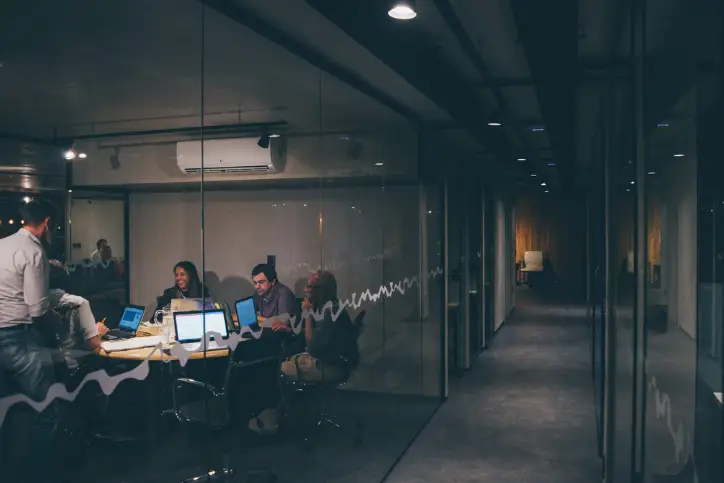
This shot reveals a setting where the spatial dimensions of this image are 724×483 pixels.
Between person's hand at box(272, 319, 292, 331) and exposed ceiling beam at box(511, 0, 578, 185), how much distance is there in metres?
1.89

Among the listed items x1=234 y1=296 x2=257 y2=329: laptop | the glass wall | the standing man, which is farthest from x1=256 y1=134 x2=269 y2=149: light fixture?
the standing man

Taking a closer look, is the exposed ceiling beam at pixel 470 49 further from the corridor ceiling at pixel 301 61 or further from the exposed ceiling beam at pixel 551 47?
the exposed ceiling beam at pixel 551 47

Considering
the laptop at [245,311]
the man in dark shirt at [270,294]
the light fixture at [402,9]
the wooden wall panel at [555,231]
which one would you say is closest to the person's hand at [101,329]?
the laptop at [245,311]

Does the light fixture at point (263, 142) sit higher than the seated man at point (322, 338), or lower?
higher

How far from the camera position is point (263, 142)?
2953mm

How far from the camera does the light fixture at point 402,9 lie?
10.2ft

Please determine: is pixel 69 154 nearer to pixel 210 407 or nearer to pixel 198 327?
pixel 198 327

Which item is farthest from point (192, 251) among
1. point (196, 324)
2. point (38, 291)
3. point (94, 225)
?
point (38, 291)

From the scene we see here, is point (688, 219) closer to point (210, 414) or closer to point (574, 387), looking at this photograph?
point (210, 414)

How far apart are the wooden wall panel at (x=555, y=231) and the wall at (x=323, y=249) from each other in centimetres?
1492

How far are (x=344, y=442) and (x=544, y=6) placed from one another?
10.6 ft

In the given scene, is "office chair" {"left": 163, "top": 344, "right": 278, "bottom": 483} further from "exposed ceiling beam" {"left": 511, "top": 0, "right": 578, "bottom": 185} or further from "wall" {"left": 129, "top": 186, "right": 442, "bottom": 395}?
"exposed ceiling beam" {"left": 511, "top": 0, "right": 578, "bottom": 185}

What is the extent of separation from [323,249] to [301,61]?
3.73 ft

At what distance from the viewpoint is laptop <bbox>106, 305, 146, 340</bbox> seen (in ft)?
6.19
